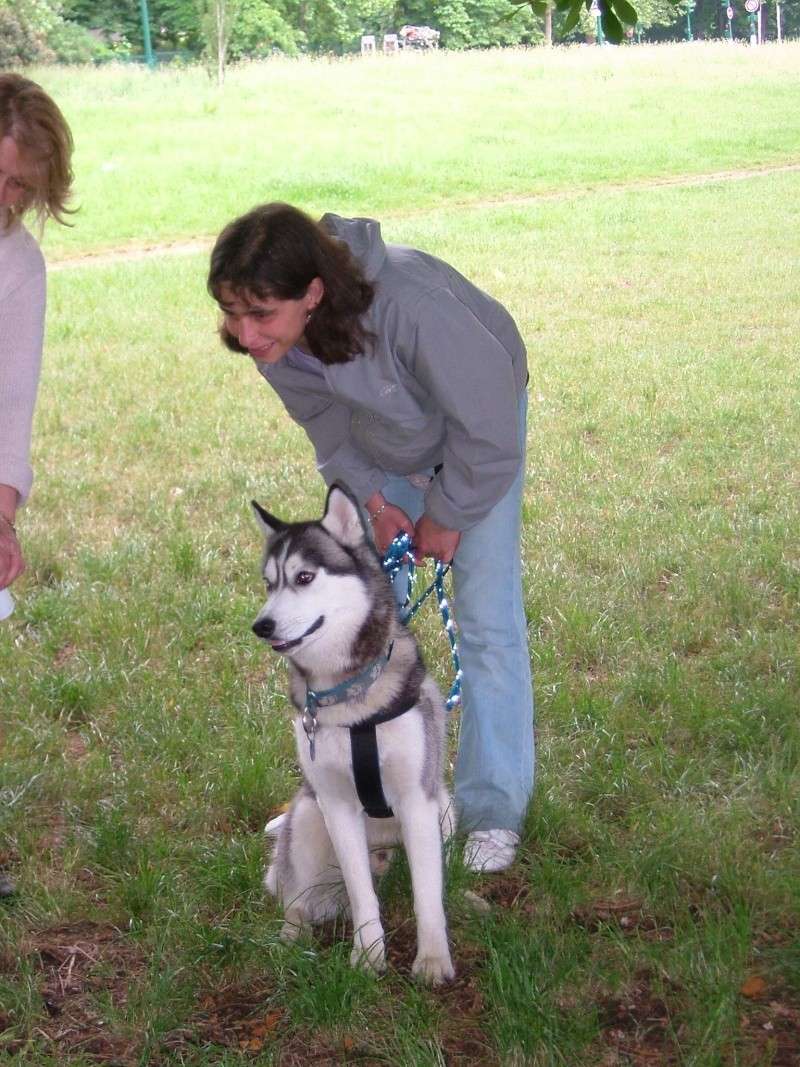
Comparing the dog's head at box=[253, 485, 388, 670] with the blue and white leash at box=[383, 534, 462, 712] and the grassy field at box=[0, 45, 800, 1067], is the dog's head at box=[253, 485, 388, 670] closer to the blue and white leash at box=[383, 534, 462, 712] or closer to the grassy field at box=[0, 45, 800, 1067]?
the blue and white leash at box=[383, 534, 462, 712]

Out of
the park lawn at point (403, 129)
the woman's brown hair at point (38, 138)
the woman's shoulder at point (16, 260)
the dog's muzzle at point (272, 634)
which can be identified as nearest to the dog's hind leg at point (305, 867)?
the dog's muzzle at point (272, 634)

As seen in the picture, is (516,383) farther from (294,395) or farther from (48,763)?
(48,763)

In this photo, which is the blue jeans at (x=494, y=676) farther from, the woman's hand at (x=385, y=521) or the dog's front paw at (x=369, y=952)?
the dog's front paw at (x=369, y=952)

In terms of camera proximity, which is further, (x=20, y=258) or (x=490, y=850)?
(x=490, y=850)

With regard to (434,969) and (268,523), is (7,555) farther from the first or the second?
(434,969)

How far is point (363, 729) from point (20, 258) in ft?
5.17

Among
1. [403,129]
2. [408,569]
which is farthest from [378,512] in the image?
[403,129]

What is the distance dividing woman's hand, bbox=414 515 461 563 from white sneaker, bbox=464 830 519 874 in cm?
85

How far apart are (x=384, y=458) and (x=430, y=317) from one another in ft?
1.83

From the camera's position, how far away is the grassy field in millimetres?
2916

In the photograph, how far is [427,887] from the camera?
3.06 meters

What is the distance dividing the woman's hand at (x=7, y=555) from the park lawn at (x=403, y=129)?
12979 mm

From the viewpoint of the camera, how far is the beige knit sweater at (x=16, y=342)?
10.5ft

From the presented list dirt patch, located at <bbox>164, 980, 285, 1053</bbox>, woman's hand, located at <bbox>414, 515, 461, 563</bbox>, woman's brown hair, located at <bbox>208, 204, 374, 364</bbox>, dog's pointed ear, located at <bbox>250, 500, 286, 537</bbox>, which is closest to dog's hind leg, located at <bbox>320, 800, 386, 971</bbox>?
dirt patch, located at <bbox>164, 980, 285, 1053</bbox>
